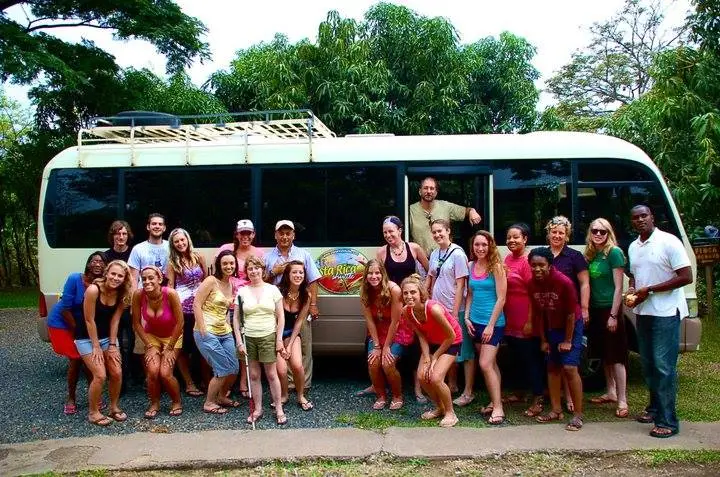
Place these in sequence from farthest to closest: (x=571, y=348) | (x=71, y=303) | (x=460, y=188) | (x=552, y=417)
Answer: (x=460, y=188) < (x=71, y=303) < (x=552, y=417) < (x=571, y=348)

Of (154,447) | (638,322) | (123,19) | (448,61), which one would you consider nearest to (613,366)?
(638,322)

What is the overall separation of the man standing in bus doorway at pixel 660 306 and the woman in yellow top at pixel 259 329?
3.05m

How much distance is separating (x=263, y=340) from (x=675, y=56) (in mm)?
9581

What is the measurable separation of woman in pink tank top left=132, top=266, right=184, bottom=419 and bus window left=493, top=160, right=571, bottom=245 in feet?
11.0

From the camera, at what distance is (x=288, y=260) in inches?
252

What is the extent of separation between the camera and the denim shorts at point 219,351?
19.4 feet

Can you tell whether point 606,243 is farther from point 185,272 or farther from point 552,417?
point 185,272

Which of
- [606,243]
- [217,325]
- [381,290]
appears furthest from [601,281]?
[217,325]

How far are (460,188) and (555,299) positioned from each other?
73.9 inches

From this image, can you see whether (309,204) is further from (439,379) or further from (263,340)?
(439,379)

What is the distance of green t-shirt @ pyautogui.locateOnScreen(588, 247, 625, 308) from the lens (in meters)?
5.75

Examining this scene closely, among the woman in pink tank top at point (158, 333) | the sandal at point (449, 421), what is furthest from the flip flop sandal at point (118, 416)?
the sandal at point (449, 421)

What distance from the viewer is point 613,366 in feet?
19.6

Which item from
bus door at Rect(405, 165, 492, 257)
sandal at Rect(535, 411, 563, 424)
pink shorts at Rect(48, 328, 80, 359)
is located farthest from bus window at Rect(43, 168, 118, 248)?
sandal at Rect(535, 411, 563, 424)
